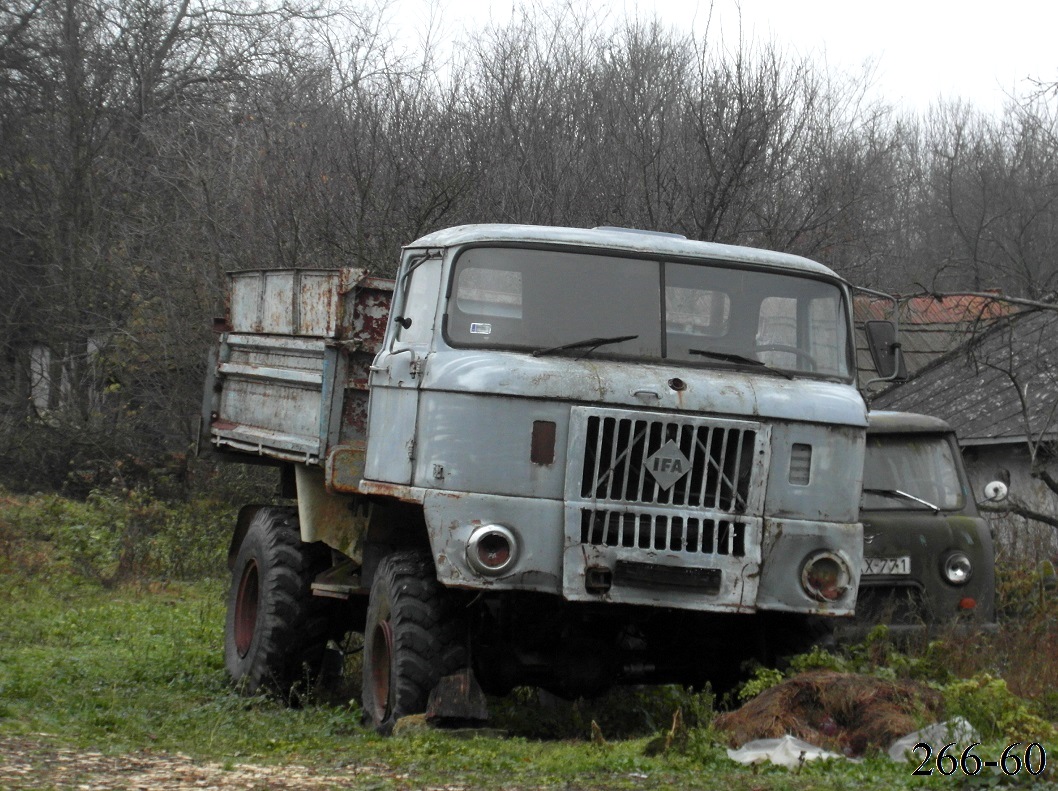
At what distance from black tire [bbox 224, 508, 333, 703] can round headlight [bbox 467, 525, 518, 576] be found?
98.9 inches

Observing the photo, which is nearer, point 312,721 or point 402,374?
point 402,374

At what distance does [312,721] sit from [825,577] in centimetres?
292

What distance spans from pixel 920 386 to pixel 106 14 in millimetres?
15743

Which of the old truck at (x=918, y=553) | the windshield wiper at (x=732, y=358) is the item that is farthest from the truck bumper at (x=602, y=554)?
the old truck at (x=918, y=553)

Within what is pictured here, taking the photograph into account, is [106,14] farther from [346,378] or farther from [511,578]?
[511,578]

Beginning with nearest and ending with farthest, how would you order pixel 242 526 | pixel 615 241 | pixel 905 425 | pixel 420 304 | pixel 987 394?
1. pixel 615 241
2. pixel 420 304
3. pixel 905 425
4. pixel 242 526
5. pixel 987 394

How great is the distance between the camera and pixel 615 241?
714 cm

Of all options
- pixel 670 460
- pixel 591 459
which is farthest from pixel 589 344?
pixel 670 460

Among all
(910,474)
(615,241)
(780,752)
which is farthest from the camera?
(910,474)

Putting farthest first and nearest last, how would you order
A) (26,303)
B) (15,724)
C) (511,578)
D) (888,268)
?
(888,268), (26,303), (15,724), (511,578)

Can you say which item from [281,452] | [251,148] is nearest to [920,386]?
[251,148]

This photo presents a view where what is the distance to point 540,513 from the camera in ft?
21.1

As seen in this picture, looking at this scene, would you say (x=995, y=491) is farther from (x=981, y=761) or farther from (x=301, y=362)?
(x=981, y=761)

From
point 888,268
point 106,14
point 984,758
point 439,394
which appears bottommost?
point 984,758
